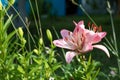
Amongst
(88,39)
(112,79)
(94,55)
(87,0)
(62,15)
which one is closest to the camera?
(88,39)

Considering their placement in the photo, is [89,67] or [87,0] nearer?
[89,67]

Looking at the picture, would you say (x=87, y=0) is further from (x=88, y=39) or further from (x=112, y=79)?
(x=88, y=39)

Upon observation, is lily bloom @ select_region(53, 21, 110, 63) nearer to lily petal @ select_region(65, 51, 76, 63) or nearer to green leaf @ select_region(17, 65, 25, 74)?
lily petal @ select_region(65, 51, 76, 63)

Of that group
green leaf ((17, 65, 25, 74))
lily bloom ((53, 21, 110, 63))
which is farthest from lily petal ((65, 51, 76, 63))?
green leaf ((17, 65, 25, 74))

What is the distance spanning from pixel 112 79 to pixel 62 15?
20884mm

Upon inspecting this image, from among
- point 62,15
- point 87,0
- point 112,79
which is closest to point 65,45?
point 112,79

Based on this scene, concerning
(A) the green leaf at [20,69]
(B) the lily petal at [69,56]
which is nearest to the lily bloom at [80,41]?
(B) the lily petal at [69,56]

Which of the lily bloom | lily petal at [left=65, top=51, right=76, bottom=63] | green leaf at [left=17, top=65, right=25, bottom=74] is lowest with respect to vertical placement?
green leaf at [left=17, top=65, right=25, bottom=74]

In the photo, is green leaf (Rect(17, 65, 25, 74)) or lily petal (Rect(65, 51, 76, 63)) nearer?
lily petal (Rect(65, 51, 76, 63))

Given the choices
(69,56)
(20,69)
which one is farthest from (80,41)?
(20,69)

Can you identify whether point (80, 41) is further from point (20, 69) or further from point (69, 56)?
point (20, 69)

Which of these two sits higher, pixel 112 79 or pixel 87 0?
pixel 112 79

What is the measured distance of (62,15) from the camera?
24.0 metres

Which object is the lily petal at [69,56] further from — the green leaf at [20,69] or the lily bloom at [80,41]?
the green leaf at [20,69]
